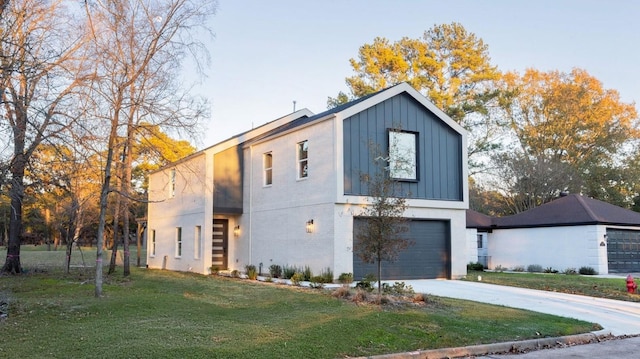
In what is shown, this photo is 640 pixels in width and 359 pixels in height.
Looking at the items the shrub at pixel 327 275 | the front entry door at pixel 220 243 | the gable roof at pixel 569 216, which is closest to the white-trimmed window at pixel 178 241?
the front entry door at pixel 220 243

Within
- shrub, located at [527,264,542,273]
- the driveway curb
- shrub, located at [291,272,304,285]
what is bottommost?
shrub, located at [527,264,542,273]

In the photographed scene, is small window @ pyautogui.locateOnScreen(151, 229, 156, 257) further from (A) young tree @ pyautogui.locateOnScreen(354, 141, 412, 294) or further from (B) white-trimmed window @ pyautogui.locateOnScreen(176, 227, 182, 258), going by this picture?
(A) young tree @ pyautogui.locateOnScreen(354, 141, 412, 294)

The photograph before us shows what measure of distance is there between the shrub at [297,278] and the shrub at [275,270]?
135 cm

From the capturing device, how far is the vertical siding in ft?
61.0

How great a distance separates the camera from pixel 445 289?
647 inches

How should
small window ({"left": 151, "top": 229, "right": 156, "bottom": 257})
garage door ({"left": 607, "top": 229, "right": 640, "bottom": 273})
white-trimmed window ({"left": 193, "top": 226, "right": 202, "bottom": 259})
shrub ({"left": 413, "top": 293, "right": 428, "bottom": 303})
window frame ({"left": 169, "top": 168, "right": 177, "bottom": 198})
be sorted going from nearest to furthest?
shrub ({"left": 413, "top": 293, "right": 428, "bottom": 303})
white-trimmed window ({"left": 193, "top": 226, "right": 202, "bottom": 259})
garage door ({"left": 607, "top": 229, "right": 640, "bottom": 273})
window frame ({"left": 169, "top": 168, "right": 177, "bottom": 198})
small window ({"left": 151, "top": 229, "right": 156, "bottom": 257})

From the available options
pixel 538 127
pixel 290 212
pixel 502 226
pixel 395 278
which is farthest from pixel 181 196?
pixel 538 127

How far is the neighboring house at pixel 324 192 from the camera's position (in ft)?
60.1

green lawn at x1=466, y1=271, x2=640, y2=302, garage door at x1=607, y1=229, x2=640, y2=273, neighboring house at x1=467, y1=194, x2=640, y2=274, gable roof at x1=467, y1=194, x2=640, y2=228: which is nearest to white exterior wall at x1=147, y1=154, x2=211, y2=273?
green lawn at x1=466, y1=271, x2=640, y2=302

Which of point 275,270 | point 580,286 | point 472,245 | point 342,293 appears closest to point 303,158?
point 275,270

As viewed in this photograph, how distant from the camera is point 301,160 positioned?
791 inches

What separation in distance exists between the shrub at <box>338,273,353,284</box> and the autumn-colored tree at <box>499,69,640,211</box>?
993 inches

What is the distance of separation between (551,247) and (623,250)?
3.30 meters

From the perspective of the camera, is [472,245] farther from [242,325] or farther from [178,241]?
[242,325]
